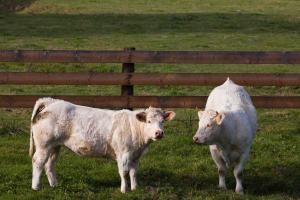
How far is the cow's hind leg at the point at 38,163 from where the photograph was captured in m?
10.1

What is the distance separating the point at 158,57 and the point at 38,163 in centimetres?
448

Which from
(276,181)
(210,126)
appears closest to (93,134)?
(210,126)

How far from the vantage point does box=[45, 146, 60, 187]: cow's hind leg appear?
10.4 m

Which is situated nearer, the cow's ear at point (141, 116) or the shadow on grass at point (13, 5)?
the cow's ear at point (141, 116)

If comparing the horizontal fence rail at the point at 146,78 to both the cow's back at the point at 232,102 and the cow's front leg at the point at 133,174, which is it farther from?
the cow's front leg at the point at 133,174

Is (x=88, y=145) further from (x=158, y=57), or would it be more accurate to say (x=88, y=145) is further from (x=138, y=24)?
(x=138, y=24)

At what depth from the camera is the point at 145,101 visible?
13.8 meters

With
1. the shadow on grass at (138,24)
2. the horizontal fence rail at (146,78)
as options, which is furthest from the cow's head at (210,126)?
the shadow on grass at (138,24)

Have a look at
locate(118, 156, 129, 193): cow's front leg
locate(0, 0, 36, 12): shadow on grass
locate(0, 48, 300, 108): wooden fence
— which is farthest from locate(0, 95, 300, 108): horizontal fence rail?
locate(0, 0, 36, 12): shadow on grass

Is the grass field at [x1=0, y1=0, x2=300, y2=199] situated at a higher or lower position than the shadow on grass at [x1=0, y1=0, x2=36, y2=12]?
lower

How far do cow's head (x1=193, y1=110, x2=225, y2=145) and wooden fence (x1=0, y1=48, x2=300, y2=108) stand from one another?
3476 millimetres

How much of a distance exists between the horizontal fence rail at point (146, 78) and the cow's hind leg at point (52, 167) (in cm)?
365

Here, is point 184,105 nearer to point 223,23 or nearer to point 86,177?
point 86,177

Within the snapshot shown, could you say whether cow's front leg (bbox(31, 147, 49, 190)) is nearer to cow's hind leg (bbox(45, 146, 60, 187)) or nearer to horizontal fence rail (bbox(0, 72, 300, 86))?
cow's hind leg (bbox(45, 146, 60, 187))
